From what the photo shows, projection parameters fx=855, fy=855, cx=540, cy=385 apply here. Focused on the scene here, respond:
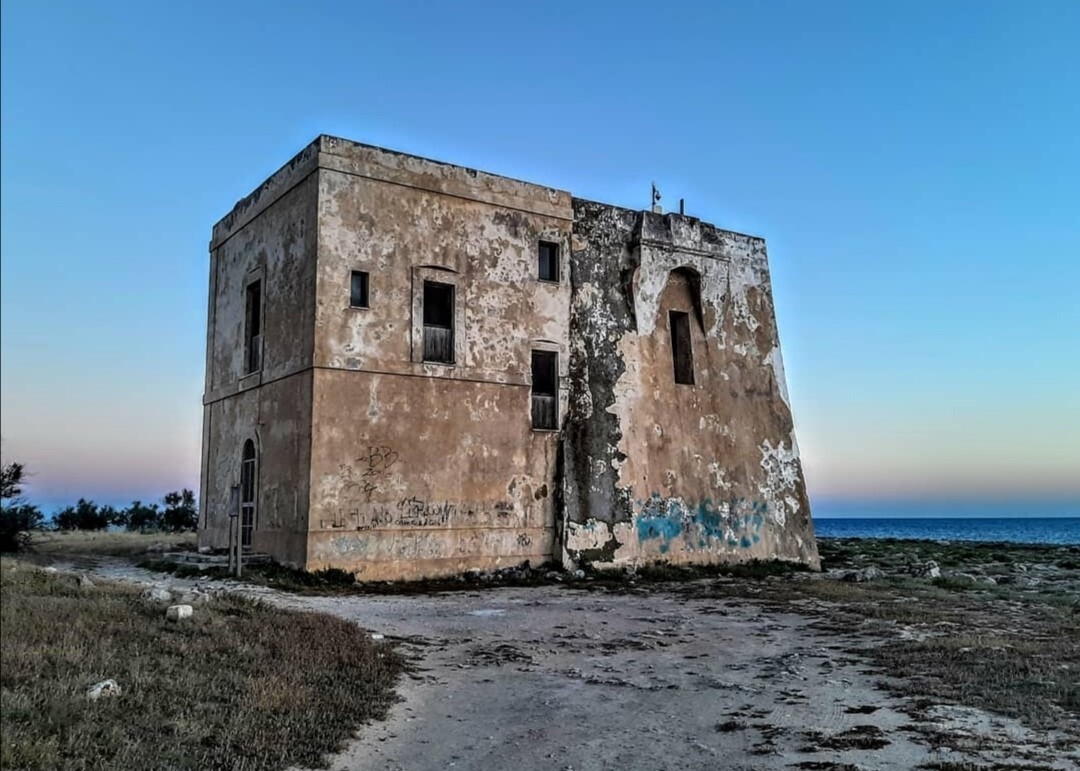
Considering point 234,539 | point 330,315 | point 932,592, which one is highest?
point 330,315

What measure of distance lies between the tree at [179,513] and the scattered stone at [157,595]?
25.9 metres

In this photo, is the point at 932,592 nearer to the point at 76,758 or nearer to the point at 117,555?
the point at 76,758

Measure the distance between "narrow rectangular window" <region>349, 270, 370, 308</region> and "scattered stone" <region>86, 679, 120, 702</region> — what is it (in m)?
11.6

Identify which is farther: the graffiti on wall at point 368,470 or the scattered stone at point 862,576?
the scattered stone at point 862,576

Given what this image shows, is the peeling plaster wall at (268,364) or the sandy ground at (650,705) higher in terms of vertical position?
the peeling plaster wall at (268,364)

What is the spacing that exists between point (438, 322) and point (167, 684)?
12.5 m

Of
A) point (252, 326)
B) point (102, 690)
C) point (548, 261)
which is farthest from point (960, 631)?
point (252, 326)

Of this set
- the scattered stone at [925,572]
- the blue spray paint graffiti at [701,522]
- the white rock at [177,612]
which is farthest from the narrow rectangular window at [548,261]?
the white rock at [177,612]

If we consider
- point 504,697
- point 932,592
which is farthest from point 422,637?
point 932,592

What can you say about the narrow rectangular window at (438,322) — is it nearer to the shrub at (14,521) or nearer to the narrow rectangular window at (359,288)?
the narrow rectangular window at (359,288)

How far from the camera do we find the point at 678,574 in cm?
1928

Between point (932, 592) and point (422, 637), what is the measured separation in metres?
10.7

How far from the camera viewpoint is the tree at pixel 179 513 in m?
Answer: 34.4

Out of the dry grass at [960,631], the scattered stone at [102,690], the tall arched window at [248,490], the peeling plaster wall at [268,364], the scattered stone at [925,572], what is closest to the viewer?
the scattered stone at [102,690]
